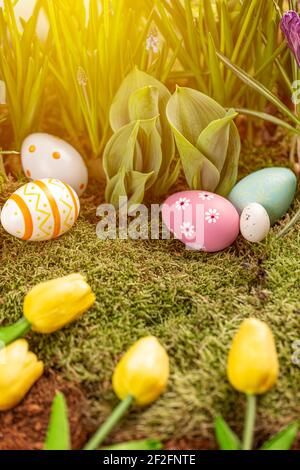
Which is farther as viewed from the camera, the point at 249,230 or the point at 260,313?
the point at 249,230

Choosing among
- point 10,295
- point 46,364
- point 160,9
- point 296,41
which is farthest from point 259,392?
point 160,9

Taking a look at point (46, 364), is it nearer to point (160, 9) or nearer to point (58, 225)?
point (58, 225)

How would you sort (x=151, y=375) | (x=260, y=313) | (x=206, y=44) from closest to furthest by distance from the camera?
(x=151, y=375)
(x=260, y=313)
(x=206, y=44)

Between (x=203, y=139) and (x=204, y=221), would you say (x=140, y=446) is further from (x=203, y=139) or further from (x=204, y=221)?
(x=203, y=139)

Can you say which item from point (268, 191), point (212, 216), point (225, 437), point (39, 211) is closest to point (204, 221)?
point (212, 216)

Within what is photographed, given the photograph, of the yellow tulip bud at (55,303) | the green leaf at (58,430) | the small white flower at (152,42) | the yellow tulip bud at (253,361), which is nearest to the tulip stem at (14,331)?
the yellow tulip bud at (55,303)
